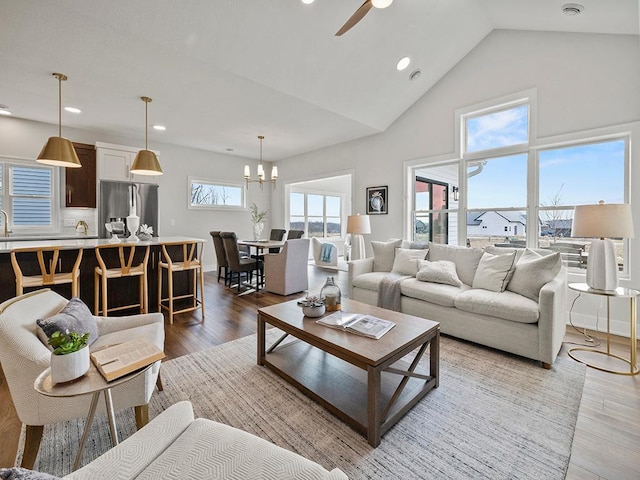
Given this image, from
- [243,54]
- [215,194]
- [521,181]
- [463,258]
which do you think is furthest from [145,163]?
[521,181]

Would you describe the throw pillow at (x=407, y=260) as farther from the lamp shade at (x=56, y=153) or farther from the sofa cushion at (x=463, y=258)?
the lamp shade at (x=56, y=153)

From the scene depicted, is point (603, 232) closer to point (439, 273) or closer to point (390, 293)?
point (439, 273)

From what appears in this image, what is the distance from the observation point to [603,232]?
2.45m

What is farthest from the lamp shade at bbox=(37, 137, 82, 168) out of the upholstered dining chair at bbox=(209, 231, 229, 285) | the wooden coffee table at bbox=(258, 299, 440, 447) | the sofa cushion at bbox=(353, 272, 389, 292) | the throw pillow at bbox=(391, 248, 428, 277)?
the throw pillow at bbox=(391, 248, 428, 277)

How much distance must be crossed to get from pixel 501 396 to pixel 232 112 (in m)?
4.70

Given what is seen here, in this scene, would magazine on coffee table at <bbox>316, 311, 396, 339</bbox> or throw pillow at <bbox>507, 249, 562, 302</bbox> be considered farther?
throw pillow at <bbox>507, 249, 562, 302</bbox>

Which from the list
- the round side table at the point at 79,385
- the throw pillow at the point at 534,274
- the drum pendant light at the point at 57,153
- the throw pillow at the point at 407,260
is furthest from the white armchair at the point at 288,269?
the round side table at the point at 79,385

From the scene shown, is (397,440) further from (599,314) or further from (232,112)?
(232,112)

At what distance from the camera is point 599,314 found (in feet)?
10.8

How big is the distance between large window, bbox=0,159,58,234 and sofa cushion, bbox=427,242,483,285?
20.4ft

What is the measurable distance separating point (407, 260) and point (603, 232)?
6.20 ft

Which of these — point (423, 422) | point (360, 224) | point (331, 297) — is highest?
point (360, 224)

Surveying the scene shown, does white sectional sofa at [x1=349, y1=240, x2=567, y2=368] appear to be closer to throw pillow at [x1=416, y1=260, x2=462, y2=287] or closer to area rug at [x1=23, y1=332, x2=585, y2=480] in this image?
throw pillow at [x1=416, y1=260, x2=462, y2=287]

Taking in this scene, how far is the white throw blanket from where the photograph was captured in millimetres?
3481
